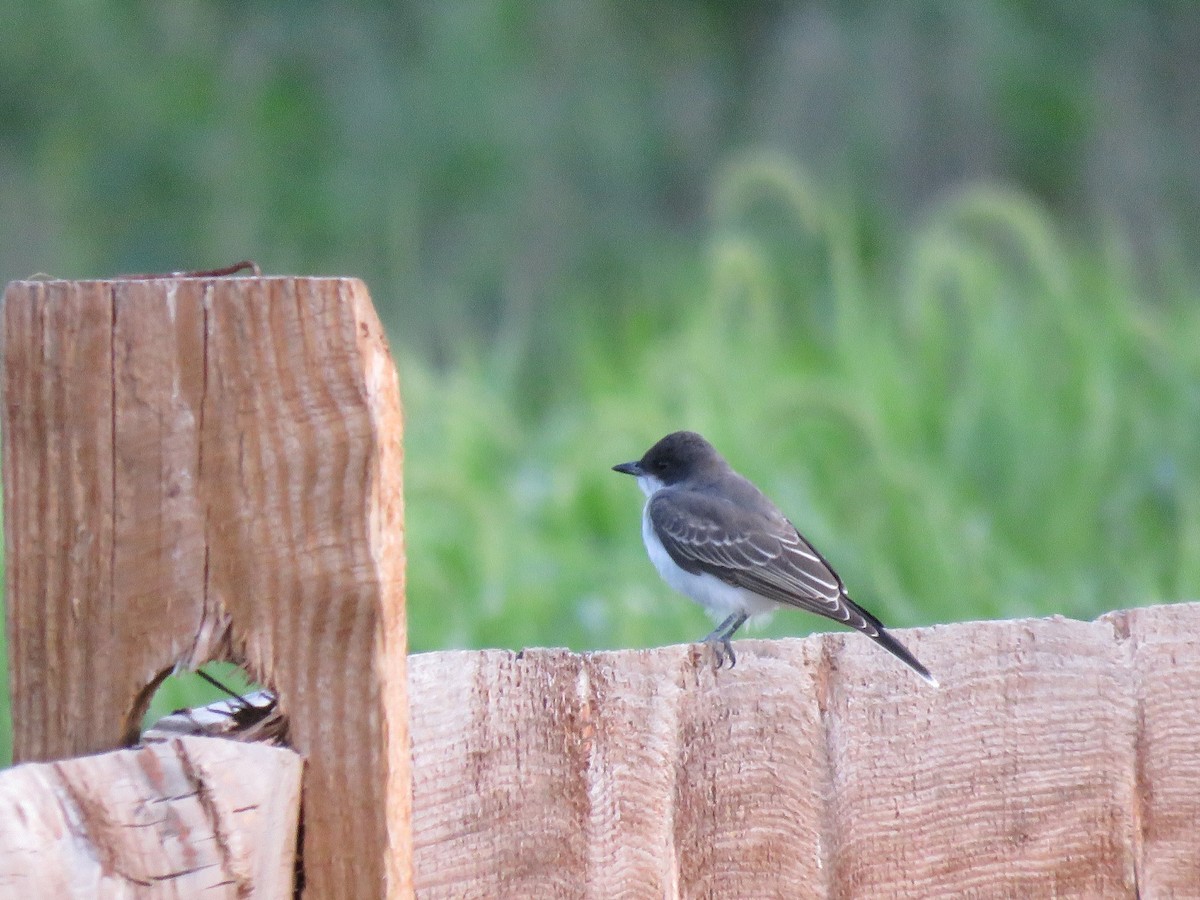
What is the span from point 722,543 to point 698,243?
5.38 metres

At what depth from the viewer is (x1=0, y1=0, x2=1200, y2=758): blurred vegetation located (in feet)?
14.1

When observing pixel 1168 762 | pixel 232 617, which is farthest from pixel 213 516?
pixel 1168 762

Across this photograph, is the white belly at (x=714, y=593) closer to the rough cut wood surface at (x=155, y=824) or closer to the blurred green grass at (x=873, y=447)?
the blurred green grass at (x=873, y=447)

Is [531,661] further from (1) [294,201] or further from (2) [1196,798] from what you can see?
(1) [294,201]

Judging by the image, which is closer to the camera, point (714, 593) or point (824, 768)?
point (824, 768)

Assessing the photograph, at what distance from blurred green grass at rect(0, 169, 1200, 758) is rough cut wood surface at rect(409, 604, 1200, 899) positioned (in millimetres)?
1910

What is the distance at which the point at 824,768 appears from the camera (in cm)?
175

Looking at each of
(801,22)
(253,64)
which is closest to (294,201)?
(253,64)

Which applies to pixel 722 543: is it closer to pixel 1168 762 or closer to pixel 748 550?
pixel 748 550

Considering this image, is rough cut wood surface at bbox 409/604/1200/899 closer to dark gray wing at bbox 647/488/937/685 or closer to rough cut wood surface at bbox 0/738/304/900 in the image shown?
rough cut wood surface at bbox 0/738/304/900

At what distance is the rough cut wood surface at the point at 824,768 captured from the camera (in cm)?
165

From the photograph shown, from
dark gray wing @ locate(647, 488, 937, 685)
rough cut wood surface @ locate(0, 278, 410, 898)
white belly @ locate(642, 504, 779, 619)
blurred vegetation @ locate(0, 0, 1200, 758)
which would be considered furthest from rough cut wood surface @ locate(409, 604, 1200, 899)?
white belly @ locate(642, 504, 779, 619)

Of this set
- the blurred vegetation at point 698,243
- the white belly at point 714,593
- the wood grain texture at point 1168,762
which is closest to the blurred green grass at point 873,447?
the blurred vegetation at point 698,243

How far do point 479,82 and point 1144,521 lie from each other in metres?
6.69
